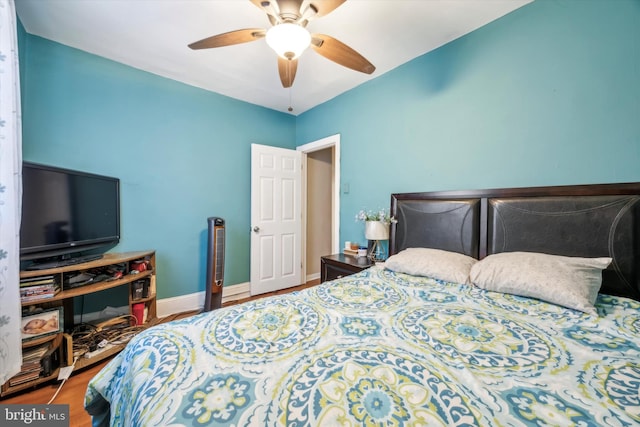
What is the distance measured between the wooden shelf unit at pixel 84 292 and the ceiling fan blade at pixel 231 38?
5.66 ft

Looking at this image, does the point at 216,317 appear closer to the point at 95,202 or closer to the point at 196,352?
the point at 196,352

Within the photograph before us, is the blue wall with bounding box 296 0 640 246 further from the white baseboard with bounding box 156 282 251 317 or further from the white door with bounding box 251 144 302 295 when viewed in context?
the white baseboard with bounding box 156 282 251 317

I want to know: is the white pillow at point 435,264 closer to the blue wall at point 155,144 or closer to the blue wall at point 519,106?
the blue wall at point 519,106

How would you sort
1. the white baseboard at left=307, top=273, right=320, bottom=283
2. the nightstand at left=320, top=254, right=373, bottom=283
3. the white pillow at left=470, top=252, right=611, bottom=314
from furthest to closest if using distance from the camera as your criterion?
the white baseboard at left=307, top=273, right=320, bottom=283, the nightstand at left=320, top=254, right=373, bottom=283, the white pillow at left=470, top=252, right=611, bottom=314

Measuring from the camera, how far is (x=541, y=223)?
61.1 inches

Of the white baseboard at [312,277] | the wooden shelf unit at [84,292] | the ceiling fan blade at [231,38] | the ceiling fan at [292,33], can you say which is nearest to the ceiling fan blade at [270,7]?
the ceiling fan at [292,33]

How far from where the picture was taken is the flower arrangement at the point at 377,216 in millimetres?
2452

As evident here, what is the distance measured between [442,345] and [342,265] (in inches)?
60.2

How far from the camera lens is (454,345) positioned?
883 millimetres

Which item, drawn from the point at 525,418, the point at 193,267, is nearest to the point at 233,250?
the point at 193,267

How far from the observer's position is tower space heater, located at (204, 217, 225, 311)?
254 centimetres

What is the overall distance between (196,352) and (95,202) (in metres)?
2.06

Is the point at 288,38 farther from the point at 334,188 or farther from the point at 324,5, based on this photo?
the point at 334,188

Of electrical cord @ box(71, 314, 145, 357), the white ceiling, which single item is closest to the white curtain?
electrical cord @ box(71, 314, 145, 357)
